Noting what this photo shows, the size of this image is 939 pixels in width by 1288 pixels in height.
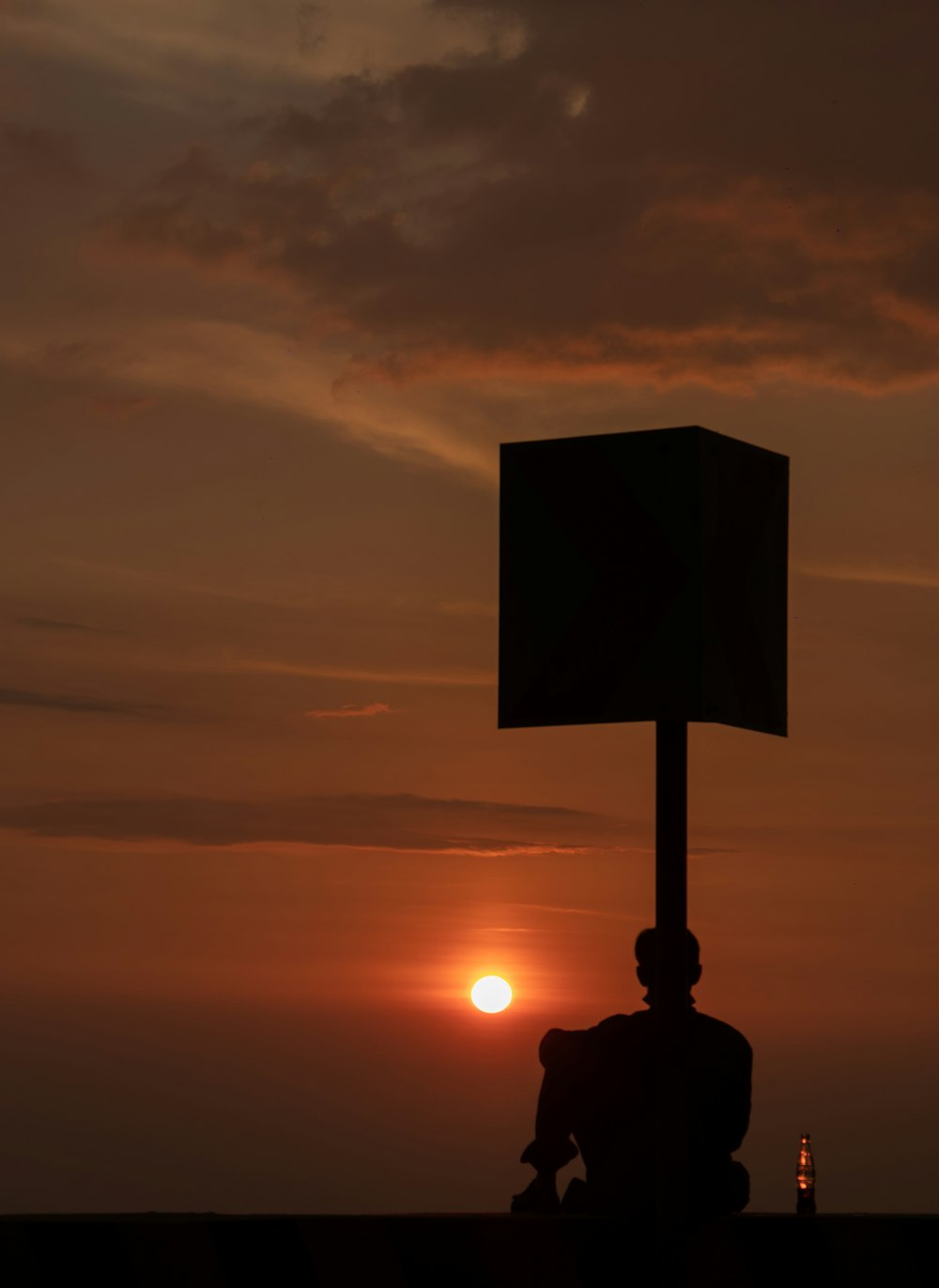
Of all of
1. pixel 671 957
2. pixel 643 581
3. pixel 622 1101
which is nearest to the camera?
pixel 671 957

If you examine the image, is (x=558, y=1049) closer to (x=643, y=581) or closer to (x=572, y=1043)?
(x=572, y=1043)

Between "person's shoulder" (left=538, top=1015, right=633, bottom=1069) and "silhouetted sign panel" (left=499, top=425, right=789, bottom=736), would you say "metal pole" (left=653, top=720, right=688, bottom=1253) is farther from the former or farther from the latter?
"person's shoulder" (left=538, top=1015, right=633, bottom=1069)

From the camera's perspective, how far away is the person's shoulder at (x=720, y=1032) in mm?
7297

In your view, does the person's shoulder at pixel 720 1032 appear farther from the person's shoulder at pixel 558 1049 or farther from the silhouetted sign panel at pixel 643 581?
the silhouetted sign panel at pixel 643 581

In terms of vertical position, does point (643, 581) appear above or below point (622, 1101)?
above

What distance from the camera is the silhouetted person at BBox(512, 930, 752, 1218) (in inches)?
282

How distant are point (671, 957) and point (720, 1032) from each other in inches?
56.7

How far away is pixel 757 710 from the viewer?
6.37 meters

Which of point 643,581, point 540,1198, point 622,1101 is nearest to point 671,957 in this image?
point 643,581

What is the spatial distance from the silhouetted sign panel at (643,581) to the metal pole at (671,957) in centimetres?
18

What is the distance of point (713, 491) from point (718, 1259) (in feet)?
8.32

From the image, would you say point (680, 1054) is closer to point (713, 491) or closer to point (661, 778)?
point (661, 778)

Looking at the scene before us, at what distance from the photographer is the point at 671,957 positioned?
602 centimetres

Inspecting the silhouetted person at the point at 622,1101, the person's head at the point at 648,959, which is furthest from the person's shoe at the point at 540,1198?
the person's head at the point at 648,959
